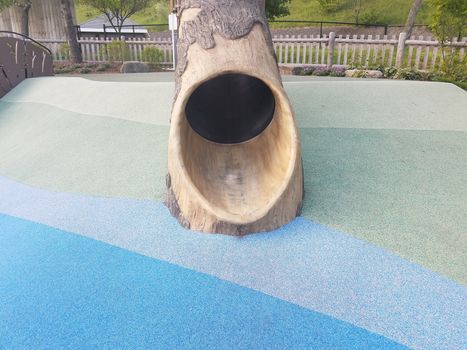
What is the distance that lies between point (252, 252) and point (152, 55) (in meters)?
13.2

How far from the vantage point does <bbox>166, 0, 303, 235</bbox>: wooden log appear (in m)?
2.80

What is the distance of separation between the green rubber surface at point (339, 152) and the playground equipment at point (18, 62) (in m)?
1.54

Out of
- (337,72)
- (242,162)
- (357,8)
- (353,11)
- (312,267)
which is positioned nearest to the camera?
(312,267)

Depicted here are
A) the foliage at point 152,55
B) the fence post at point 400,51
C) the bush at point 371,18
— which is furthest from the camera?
the bush at point 371,18

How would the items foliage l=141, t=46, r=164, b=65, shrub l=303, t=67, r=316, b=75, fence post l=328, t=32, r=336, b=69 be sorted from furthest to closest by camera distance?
1. foliage l=141, t=46, r=164, b=65
2. fence post l=328, t=32, r=336, b=69
3. shrub l=303, t=67, r=316, b=75

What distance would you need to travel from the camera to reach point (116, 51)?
14719 mm

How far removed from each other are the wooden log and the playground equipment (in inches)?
231

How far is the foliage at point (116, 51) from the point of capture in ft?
47.9

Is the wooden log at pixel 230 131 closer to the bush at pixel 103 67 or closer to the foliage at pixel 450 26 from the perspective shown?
the foliage at pixel 450 26

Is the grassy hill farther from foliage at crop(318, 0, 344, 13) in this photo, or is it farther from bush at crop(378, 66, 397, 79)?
bush at crop(378, 66, 397, 79)

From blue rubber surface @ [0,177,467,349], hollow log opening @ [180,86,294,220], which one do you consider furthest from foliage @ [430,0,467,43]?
blue rubber surface @ [0,177,467,349]

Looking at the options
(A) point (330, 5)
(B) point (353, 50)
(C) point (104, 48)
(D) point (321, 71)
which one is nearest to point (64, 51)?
(C) point (104, 48)

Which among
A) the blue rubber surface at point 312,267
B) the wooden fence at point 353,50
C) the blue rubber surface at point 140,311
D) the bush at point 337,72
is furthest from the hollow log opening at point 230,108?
the bush at point 337,72

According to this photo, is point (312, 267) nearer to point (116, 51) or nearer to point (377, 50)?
point (377, 50)
